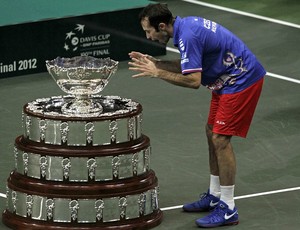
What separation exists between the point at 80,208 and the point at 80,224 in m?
0.15

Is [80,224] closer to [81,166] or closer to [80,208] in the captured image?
[80,208]

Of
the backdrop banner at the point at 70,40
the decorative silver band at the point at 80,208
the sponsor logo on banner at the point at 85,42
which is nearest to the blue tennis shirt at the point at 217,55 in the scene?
the decorative silver band at the point at 80,208

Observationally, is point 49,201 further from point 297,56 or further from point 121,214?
point 297,56

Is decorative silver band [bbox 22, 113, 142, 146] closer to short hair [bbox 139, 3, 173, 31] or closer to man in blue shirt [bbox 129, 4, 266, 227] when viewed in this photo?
man in blue shirt [bbox 129, 4, 266, 227]

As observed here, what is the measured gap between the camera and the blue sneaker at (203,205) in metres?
12.9

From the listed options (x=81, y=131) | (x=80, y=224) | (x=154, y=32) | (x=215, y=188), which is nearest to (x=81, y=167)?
(x=81, y=131)

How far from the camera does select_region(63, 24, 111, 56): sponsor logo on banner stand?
60.7ft

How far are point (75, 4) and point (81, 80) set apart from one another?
6868 mm

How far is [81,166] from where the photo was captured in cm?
1205

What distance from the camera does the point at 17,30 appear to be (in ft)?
58.9

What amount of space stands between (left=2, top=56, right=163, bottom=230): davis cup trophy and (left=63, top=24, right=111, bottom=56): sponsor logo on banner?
19.8ft

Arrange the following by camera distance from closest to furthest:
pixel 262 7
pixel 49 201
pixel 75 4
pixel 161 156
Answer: pixel 49 201 < pixel 161 156 < pixel 75 4 < pixel 262 7

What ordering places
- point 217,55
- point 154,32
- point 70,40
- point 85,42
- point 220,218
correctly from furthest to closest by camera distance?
point 85,42 → point 70,40 → point 220,218 → point 217,55 → point 154,32

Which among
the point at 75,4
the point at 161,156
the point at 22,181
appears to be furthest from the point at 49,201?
the point at 75,4
